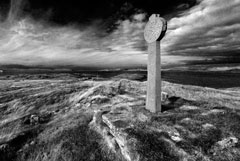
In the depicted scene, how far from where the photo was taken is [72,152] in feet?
21.0

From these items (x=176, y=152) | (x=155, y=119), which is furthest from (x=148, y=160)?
(x=155, y=119)

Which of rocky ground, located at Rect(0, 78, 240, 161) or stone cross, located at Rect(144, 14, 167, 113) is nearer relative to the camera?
rocky ground, located at Rect(0, 78, 240, 161)

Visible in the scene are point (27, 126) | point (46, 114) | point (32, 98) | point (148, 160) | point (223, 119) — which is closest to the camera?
point (148, 160)

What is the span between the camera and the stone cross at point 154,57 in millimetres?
7539

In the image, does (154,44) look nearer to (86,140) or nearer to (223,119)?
(223,119)

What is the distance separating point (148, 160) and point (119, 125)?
2.46 meters

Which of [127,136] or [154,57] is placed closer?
[127,136]

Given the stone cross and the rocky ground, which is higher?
the stone cross

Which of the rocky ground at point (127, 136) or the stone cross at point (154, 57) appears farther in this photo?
the stone cross at point (154, 57)

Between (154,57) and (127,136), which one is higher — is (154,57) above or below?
above

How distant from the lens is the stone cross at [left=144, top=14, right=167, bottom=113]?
754 centimetres

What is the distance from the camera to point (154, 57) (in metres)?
7.70

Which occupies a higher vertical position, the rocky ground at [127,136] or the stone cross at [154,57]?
the stone cross at [154,57]

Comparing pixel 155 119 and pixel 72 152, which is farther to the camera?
pixel 155 119
